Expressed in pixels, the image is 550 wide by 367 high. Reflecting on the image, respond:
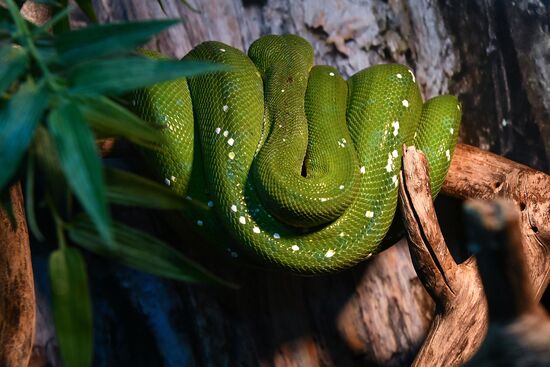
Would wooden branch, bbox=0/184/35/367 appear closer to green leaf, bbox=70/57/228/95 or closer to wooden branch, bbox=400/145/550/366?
green leaf, bbox=70/57/228/95

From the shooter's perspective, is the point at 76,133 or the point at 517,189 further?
the point at 517,189

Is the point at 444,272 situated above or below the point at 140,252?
below

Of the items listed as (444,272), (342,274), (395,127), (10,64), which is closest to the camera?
(10,64)

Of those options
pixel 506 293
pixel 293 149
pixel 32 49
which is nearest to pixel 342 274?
pixel 293 149

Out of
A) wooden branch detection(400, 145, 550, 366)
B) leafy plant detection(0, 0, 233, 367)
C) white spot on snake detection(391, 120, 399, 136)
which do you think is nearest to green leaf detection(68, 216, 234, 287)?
leafy plant detection(0, 0, 233, 367)

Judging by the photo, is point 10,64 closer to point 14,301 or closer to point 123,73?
point 123,73

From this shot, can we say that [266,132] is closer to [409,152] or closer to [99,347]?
[409,152]

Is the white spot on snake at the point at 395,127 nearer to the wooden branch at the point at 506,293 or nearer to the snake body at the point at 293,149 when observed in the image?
the snake body at the point at 293,149
